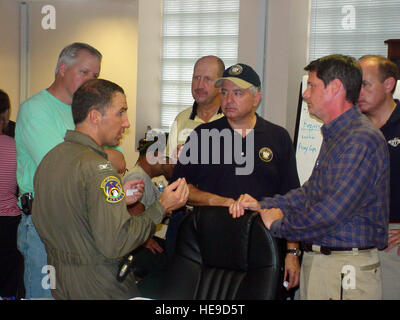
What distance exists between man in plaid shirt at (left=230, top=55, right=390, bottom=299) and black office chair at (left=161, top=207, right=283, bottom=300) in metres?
0.08

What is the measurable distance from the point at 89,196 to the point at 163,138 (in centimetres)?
336

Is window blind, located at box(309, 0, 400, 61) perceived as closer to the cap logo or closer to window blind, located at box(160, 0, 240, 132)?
window blind, located at box(160, 0, 240, 132)

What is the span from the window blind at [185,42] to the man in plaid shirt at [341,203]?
3.81m

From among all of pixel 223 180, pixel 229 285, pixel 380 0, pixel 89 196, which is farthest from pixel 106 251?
pixel 380 0

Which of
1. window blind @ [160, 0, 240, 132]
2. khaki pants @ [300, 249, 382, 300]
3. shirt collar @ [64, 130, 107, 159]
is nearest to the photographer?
shirt collar @ [64, 130, 107, 159]

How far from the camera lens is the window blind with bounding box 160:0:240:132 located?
228 inches

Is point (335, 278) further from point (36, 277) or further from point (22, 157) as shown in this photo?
point (22, 157)

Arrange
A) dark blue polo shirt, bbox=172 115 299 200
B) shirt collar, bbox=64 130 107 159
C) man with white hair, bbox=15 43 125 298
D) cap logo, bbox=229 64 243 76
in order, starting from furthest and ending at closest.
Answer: cap logo, bbox=229 64 243 76
dark blue polo shirt, bbox=172 115 299 200
man with white hair, bbox=15 43 125 298
shirt collar, bbox=64 130 107 159

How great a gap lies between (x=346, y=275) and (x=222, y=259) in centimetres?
58

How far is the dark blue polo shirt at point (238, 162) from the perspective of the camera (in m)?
2.58

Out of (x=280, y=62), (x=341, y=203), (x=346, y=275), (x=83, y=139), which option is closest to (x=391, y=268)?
(x=346, y=275)

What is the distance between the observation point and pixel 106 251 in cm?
173

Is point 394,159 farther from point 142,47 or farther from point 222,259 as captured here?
point 142,47

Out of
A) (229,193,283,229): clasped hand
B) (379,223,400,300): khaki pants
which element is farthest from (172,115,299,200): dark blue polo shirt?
(379,223,400,300): khaki pants
